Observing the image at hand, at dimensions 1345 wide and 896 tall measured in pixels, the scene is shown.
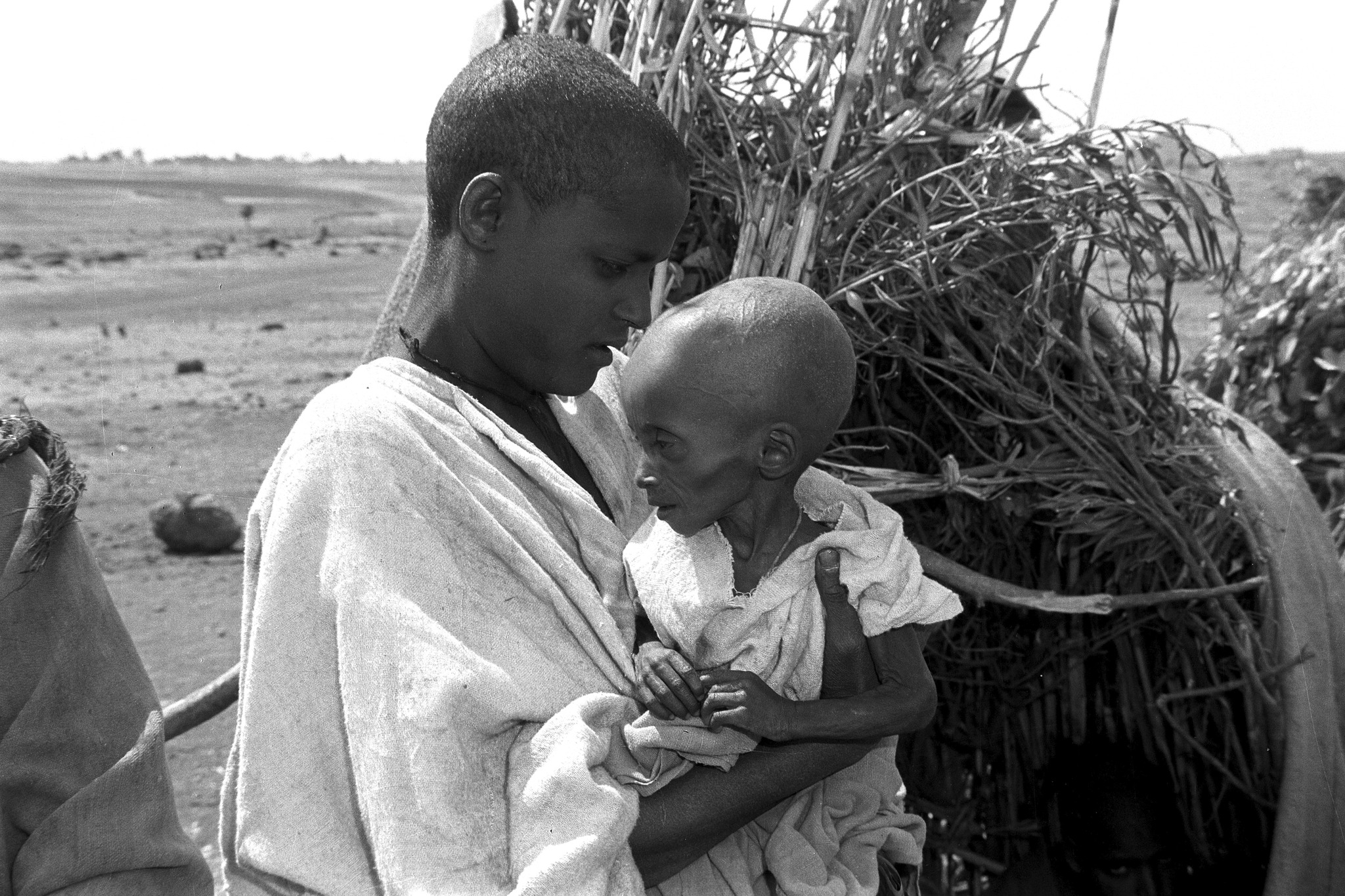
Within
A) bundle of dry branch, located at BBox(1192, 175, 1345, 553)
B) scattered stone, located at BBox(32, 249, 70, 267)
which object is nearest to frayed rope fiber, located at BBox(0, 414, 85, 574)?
bundle of dry branch, located at BBox(1192, 175, 1345, 553)

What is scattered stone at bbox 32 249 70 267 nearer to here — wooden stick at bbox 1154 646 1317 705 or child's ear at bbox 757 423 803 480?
wooden stick at bbox 1154 646 1317 705

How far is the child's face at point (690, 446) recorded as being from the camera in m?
1.76

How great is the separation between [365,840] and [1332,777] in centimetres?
249

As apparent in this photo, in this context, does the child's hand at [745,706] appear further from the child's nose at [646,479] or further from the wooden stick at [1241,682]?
the wooden stick at [1241,682]

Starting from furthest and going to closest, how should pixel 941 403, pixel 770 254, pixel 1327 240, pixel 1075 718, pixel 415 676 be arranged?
pixel 1327 240 < pixel 1075 718 < pixel 941 403 < pixel 770 254 < pixel 415 676

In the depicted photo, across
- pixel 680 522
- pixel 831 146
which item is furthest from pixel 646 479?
pixel 831 146

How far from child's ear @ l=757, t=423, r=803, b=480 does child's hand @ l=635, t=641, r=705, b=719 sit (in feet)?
0.90

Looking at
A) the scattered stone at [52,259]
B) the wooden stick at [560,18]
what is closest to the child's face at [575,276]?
the wooden stick at [560,18]

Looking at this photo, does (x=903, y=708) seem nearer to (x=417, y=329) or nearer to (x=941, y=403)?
(x=417, y=329)

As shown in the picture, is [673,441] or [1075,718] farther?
[1075,718]

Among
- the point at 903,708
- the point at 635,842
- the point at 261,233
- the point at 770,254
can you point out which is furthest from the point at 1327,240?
the point at 261,233

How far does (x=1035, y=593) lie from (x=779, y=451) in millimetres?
1293

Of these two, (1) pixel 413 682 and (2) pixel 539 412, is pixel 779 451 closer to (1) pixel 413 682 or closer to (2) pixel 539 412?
(2) pixel 539 412

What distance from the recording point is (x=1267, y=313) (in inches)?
166
